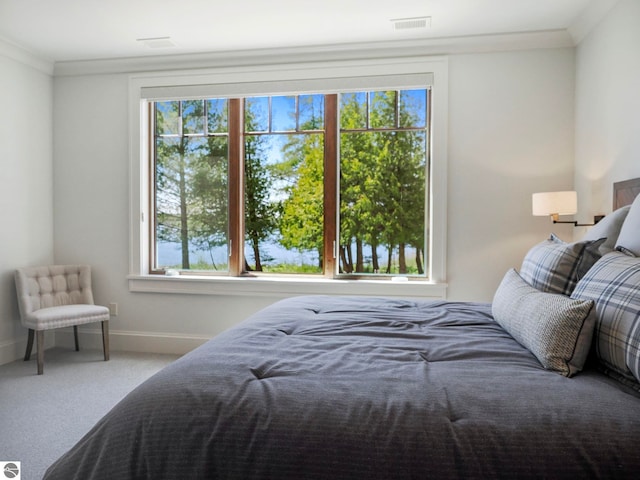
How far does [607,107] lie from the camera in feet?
9.03

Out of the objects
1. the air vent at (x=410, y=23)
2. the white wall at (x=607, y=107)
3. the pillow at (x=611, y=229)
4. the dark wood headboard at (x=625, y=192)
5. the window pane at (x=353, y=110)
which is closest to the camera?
the pillow at (x=611, y=229)

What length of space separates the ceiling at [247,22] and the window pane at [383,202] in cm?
81

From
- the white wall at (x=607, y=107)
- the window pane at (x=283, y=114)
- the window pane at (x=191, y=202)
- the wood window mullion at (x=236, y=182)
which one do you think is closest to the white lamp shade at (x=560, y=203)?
the white wall at (x=607, y=107)

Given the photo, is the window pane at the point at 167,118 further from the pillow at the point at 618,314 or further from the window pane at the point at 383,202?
the pillow at the point at 618,314

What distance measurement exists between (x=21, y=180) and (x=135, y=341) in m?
1.66

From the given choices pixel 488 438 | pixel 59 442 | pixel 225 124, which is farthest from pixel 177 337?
pixel 488 438

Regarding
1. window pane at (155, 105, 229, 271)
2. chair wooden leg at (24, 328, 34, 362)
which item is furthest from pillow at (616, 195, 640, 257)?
chair wooden leg at (24, 328, 34, 362)

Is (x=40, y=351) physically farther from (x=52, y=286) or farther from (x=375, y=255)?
(x=375, y=255)

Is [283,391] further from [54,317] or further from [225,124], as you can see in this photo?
[225,124]

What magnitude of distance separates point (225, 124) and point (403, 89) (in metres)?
1.56

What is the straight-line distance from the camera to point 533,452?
0.87m

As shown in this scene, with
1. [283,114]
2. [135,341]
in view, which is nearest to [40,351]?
[135,341]

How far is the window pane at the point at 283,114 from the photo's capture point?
381 cm

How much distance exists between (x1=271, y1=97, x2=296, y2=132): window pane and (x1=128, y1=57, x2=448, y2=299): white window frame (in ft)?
0.51
